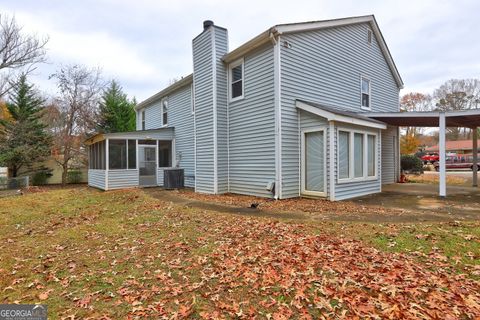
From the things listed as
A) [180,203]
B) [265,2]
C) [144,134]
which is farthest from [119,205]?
[265,2]

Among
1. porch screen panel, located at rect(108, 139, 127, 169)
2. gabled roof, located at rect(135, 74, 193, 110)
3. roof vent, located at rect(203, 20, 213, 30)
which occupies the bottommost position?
porch screen panel, located at rect(108, 139, 127, 169)

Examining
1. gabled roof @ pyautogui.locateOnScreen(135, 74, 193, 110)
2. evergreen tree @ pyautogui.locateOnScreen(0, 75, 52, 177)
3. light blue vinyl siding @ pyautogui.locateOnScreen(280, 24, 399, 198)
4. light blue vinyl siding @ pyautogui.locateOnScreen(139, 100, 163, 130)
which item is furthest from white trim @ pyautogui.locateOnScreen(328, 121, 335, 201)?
evergreen tree @ pyautogui.locateOnScreen(0, 75, 52, 177)

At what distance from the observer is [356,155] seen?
32.1ft

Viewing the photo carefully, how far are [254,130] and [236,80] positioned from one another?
2.39 m

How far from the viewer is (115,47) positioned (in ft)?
57.5

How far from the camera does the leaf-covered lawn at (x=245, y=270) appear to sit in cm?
302

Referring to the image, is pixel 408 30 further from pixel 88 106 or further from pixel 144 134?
pixel 88 106

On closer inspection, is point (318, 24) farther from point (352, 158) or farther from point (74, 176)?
point (74, 176)

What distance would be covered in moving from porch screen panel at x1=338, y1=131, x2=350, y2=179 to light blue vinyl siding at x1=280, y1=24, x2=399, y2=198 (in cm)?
123

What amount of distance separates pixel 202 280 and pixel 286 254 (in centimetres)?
140

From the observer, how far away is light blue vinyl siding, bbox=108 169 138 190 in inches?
549

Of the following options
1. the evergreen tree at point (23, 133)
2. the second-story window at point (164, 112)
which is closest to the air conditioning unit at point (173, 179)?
the second-story window at point (164, 112)

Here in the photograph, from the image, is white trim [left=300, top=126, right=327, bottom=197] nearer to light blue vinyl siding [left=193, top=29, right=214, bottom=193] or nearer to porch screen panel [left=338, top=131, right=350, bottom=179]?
porch screen panel [left=338, top=131, right=350, bottom=179]

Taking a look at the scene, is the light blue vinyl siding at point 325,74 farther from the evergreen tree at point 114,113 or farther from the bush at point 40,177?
the evergreen tree at point 114,113
